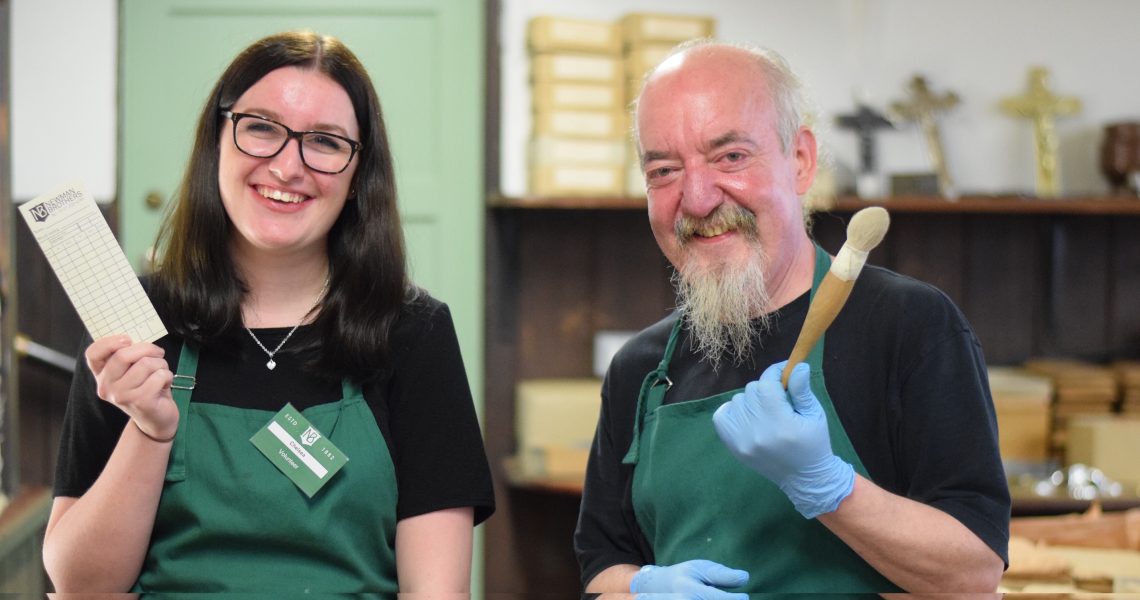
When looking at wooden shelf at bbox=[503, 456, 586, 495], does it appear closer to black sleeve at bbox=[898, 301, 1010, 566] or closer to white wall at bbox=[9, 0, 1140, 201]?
white wall at bbox=[9, 0, 1140, 201]

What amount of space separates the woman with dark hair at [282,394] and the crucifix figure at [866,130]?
7.56ft

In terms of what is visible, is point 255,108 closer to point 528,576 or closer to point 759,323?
point 759,323

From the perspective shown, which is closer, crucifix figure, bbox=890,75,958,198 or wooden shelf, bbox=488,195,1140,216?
wooden shelf, bbox=488,195,1140,216

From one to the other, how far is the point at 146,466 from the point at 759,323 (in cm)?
79

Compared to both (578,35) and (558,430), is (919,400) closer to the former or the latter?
(558,430)

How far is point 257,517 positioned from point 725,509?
22.9 inches

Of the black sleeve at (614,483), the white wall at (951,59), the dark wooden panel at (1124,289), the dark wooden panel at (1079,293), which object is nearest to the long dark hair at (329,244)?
the black sleeve at (614,483)

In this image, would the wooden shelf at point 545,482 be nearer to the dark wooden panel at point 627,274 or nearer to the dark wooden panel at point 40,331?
the dark wooden panel at point 627,274

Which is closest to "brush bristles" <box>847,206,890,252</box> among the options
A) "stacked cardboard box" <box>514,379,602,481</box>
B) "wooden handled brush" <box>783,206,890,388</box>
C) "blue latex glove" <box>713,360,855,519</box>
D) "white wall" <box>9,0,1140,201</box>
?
"wooden handled brush" <box>783,206,890,388</box>

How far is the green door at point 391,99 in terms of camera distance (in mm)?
3598

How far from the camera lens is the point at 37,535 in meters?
2.95

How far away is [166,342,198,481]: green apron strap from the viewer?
4.92 feet

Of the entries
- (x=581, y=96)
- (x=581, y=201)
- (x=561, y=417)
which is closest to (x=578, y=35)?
(x=581, y=96)

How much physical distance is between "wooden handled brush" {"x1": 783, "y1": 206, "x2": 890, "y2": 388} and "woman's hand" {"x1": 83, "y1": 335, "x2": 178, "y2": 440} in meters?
→ 0.74
